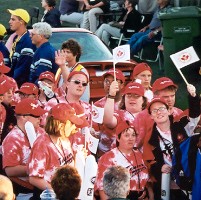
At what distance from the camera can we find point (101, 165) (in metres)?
10.1

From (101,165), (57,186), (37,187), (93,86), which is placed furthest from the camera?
(93,86)

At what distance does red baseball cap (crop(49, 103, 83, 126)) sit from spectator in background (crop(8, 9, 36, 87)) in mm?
4138

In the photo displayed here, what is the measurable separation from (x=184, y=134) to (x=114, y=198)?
2556 millimetres

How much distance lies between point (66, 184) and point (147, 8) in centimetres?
1177

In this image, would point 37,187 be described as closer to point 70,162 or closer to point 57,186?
point 70,162

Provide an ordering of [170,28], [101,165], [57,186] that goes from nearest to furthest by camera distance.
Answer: [57,186] → [101,165] → [170,28]

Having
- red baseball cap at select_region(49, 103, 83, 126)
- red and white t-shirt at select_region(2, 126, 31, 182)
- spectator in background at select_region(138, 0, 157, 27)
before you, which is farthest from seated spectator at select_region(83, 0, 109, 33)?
red baseball cap at select_region(49, 103, 83, 126)

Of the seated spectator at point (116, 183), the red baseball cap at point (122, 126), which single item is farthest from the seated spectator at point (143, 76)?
the seated spectator at point (116, 183)

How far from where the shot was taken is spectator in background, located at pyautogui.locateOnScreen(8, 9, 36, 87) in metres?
13.7

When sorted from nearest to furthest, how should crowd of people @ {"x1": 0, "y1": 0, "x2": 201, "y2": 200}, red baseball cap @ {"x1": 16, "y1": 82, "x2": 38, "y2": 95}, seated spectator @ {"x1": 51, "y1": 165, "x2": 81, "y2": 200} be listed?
seated spectator @ {"x1": 51, "y1": 165, "x2": 81, "y2": 200} < crowd of people @ {"x1": 0, "y1": 0, "x2": 201, "y2": 200} < red baseball cap @ {"x1": 16, "y1": 82, "x2": 38, "y2": 95}

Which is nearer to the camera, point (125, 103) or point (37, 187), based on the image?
point (37, 187)

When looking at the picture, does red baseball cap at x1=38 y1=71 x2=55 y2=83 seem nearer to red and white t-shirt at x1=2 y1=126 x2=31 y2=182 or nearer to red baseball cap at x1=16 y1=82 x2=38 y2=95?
red baseball cap at x1=16 y1=82 x2=38 y2=95

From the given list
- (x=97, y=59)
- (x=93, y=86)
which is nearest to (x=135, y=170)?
(x=93, y=86)

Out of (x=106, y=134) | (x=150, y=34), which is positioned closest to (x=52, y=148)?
(x=106, y=134)
